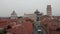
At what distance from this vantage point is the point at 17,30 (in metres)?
7.89

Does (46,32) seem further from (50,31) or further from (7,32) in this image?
(7,32)

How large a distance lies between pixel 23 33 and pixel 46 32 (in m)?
3.11

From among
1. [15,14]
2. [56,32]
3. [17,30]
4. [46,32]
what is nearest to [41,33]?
[46,32]

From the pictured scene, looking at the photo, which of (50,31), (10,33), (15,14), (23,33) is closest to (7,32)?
(10,33)

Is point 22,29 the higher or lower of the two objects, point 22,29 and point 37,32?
the higher

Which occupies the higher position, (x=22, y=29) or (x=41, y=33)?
(x=22, y=29)

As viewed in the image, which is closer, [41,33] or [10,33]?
[10,33]

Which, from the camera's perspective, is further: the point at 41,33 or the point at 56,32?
the point at 41,33

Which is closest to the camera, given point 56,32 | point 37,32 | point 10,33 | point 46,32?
point 10,33

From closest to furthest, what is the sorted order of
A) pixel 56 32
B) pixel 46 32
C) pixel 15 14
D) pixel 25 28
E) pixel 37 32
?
pixel 25 28 → pixel 56 32 → pixel 46 32 → pixel 37 32 → pixel 15 14

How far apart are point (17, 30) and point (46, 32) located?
10.6ft

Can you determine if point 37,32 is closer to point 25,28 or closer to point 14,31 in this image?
point 25,28

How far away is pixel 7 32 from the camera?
8078 millimetres

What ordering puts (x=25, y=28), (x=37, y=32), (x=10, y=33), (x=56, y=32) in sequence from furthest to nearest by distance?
(x=37, y=32)
(x=56, y=32)
(x=25, y=28)
(x=10, y=33)
